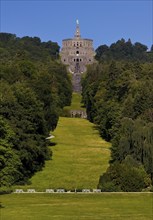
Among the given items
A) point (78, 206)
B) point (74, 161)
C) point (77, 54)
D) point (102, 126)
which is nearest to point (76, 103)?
point (102, 126)

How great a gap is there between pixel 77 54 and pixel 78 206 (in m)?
157

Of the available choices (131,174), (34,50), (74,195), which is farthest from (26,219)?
(34,50)

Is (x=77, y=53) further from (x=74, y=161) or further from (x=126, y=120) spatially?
(x=126, y=120)

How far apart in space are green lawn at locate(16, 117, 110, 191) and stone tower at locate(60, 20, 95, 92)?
90.3 meters

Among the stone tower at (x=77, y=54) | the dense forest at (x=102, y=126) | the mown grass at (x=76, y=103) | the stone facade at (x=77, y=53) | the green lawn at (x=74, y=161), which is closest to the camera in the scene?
the dense forest at (x=102, y=126)

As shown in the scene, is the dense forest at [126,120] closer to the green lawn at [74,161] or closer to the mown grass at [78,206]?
the green lawn at [74,161]

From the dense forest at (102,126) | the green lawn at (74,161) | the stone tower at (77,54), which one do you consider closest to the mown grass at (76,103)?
the stone tower at (77,54)

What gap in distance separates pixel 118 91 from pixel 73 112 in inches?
1379

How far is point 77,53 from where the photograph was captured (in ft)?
620

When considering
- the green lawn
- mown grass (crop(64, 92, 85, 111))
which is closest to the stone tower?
mown grass (crop(64, 92, 85, 111))

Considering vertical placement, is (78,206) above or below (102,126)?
below

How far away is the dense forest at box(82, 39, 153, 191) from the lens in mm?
42188

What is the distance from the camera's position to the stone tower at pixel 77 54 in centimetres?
17491

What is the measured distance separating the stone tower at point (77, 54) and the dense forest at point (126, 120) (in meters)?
69.6
